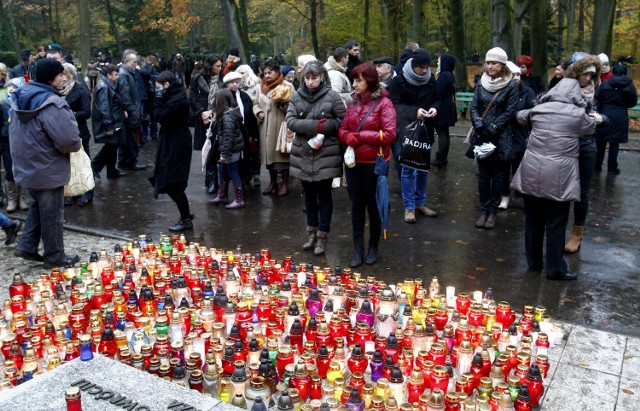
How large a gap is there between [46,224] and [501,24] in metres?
12.5

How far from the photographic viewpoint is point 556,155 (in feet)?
18.7

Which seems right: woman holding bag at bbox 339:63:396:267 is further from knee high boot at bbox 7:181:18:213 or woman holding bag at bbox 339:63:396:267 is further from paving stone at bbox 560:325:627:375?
knee high boot at bbox 7:181:18:213

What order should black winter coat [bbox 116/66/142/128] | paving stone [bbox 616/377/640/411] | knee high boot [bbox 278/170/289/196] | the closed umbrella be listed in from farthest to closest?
black winter coat [bbox 116/66/142/128] < knee high boot [bbox 278/170/289/196] < the closed umbrella < paving stone [bbox 616/377/640/411]

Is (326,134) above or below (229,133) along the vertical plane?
above

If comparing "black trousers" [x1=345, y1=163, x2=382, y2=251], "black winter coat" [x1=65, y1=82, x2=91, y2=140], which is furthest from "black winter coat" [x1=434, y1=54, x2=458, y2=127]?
"black winter coat" [x1=65, y1=82, x2=91, y2=140]

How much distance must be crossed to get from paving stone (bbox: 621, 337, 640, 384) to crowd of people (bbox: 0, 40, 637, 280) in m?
1.40

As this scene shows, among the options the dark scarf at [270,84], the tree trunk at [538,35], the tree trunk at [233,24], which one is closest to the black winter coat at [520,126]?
the dark scarf at [270,84]

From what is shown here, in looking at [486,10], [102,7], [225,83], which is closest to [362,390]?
[225,83]

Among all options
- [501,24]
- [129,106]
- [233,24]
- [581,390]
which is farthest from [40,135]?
[233,24]

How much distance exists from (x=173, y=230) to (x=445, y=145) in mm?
5499

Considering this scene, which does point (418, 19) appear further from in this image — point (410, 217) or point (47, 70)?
point (47, 70)

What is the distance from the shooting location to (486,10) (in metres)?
35.0

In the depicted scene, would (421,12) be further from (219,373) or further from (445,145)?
(219,373)

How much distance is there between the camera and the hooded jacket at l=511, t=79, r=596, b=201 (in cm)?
564
